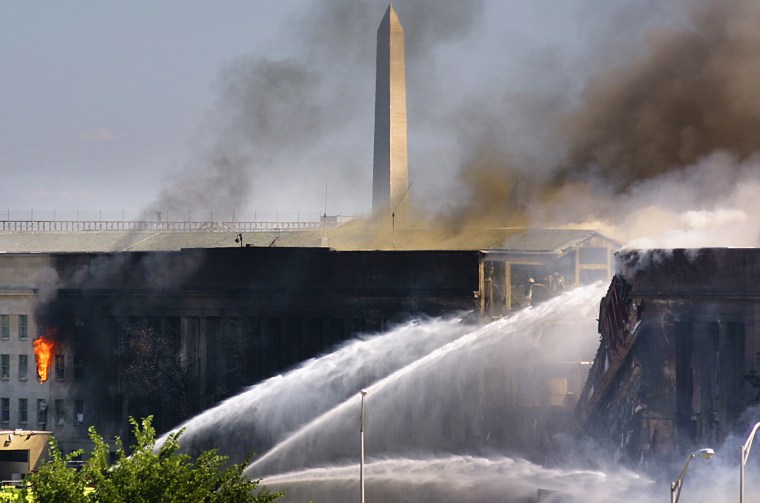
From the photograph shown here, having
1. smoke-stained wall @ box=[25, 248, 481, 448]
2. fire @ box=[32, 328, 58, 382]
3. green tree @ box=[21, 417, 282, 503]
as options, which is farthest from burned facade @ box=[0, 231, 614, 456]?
green tree @ box=[21, 417, 282, 503]

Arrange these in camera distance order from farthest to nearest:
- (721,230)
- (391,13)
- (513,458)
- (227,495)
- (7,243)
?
(7,243), (391,13), (513,458), (721,230), (227,495)

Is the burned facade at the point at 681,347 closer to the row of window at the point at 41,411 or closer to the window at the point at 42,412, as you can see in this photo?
the row of window at the point at 41,411

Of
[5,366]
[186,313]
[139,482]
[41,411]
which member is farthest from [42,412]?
[139,482]

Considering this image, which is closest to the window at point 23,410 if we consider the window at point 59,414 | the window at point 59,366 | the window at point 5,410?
the window at point 5,410

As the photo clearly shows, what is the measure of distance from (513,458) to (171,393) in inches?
755

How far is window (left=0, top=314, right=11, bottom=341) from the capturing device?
98.1 m

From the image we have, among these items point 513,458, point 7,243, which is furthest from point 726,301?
point 7,243

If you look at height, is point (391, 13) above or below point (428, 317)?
above

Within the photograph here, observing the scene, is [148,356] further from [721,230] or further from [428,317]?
[721,230]

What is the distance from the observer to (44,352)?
9550cm

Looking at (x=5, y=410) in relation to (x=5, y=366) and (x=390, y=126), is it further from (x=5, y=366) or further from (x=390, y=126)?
(x=390, y=126)

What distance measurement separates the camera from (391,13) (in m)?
107

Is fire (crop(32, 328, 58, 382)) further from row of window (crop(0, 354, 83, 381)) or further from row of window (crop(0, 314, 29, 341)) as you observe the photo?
row of window (crop(0, 314, 29, 341))

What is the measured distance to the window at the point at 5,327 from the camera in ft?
322
